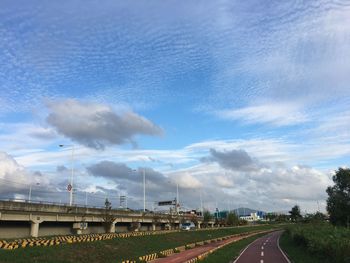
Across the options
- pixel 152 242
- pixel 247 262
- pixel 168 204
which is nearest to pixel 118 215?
pixel 152 242

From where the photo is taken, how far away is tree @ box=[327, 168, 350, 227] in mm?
85625

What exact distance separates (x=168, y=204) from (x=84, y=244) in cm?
12857

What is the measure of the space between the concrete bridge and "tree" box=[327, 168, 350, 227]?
43993mm

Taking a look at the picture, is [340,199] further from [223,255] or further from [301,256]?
[301,256]

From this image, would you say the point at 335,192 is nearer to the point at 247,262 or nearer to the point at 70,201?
the point at 70,201

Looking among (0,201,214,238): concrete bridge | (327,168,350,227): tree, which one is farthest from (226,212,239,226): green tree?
(0,201,214,238): concrete bridge

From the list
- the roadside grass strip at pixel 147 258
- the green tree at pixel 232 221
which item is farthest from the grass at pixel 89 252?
the green tree at pixel 232 221

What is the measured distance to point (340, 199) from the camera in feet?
290

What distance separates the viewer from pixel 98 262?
31156 millimetres

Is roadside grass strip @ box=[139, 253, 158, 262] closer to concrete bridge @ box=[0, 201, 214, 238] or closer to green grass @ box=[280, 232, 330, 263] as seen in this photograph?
green grass @ box=[280, 232, 330, 263]

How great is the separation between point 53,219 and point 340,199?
6288cm

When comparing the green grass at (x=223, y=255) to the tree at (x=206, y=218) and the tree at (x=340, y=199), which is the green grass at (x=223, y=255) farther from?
the tree at (x=206, y=218)

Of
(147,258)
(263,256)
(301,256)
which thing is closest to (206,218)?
(263,256)

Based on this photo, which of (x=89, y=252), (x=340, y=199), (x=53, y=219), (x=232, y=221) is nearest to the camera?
(x=89, y=252)
